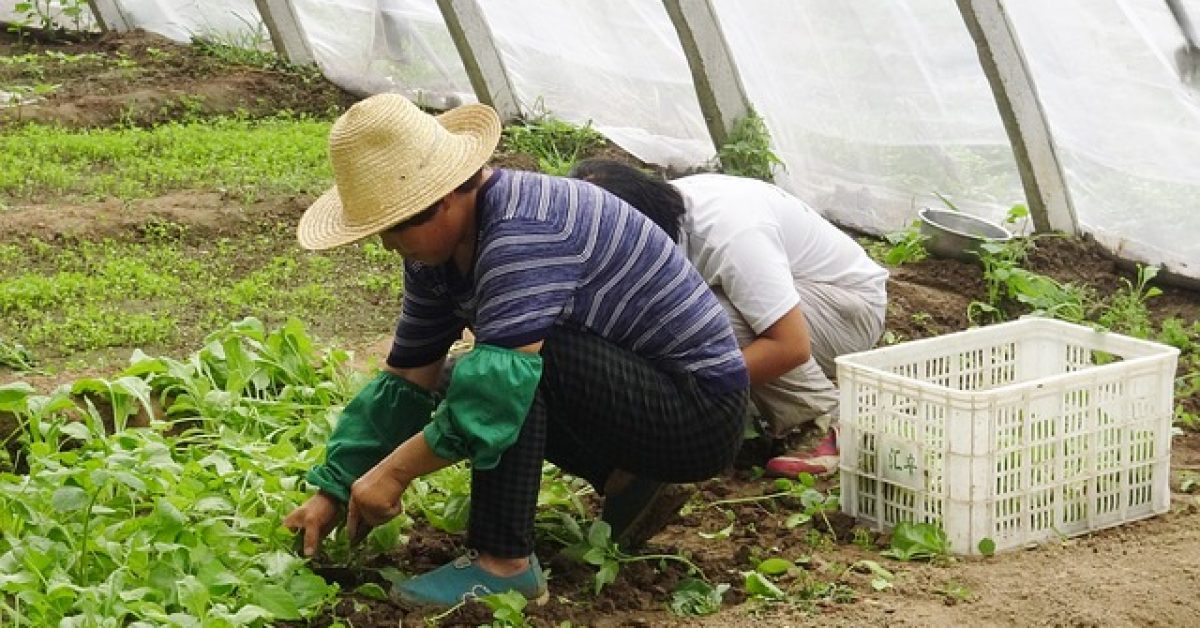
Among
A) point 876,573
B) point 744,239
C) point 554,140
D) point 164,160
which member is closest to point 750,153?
point 554,140

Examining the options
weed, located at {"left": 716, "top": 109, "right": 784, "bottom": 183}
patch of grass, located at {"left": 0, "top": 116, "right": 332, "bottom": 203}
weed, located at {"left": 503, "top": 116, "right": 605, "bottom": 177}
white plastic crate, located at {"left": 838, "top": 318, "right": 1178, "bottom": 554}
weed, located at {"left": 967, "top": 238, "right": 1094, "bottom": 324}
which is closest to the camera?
white plastic crate, located at {"left": 838, "top": 318, "right": 1178, "bottom": 554}

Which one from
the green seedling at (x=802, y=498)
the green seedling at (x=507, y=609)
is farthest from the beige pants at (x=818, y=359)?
the green seedling at (x=507, y=609)

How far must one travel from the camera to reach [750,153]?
6.86 meters

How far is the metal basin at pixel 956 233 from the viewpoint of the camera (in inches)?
243

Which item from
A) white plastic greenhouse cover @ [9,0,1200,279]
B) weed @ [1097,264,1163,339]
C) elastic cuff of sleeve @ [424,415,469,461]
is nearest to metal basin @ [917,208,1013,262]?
white plastic greenhouse cover @ [9,0,1200,279]

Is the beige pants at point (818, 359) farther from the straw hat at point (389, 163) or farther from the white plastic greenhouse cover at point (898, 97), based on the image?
the white plastic greenhouse cover at point (898, 97)

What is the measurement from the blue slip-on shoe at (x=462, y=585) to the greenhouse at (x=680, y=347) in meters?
0.01

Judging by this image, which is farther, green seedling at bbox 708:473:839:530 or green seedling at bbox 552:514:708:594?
green seedling at bbox 708:473:839:530

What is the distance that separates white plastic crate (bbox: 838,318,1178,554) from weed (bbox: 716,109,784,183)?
265cm

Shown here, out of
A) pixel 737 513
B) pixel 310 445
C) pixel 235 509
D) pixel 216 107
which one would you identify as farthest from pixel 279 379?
pixel 216 107

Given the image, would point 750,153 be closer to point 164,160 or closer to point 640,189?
point 164,160

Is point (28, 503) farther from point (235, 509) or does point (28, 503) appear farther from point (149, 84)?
point (149, 84)

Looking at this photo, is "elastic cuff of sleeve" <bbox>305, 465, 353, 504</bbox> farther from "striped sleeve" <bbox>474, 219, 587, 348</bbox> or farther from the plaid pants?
"striped sleeve" <bbox>474, 219, 587, 348</bbox>

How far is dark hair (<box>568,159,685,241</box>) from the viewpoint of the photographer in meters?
3.85
